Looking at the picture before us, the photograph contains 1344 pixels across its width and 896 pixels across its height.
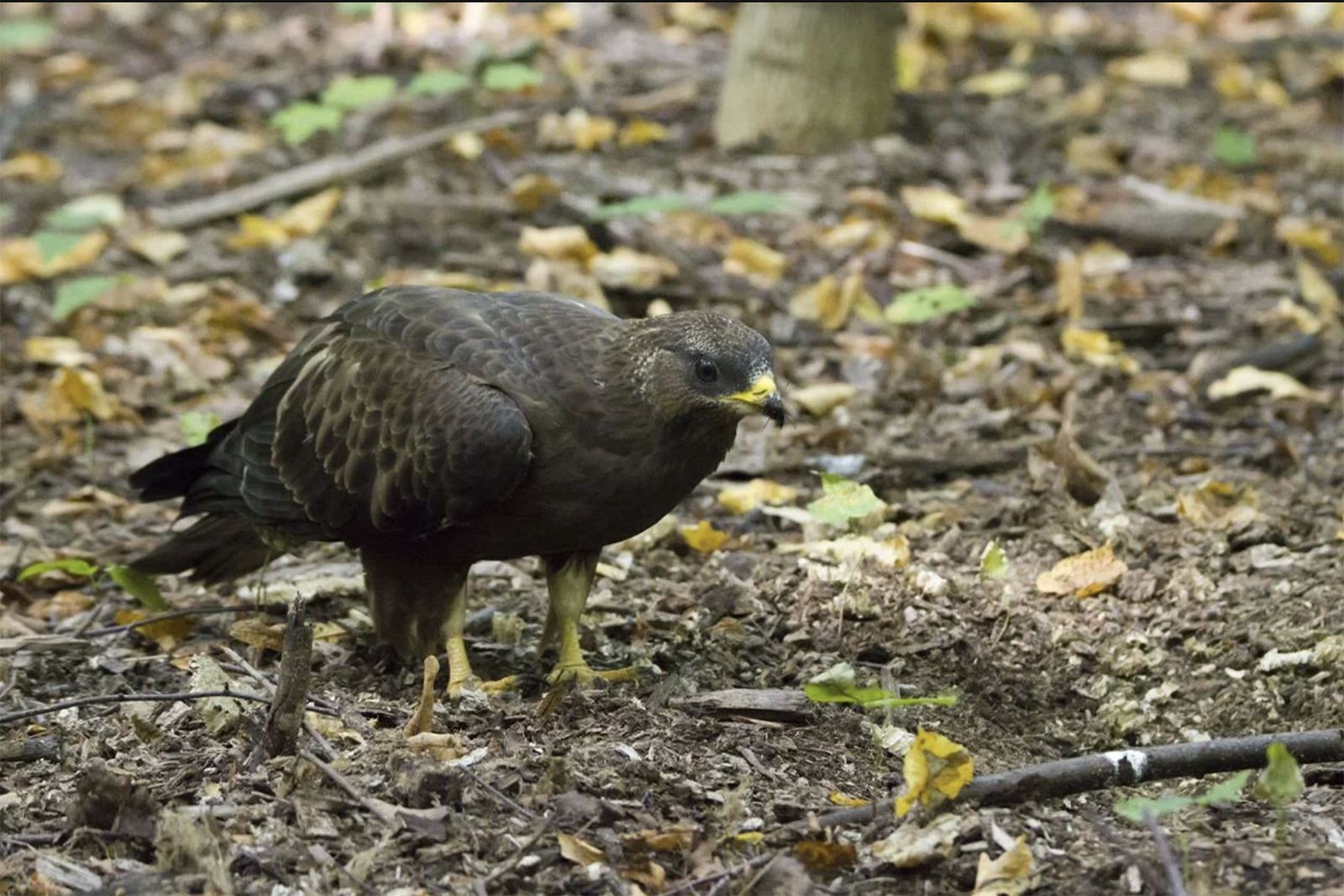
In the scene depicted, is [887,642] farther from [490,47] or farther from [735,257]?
[490,47]

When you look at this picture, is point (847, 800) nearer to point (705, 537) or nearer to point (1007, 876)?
point (1007, 876)

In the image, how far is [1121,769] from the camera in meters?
4.33

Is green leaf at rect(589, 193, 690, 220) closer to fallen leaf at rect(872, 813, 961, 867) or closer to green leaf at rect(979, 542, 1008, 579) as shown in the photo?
green leaf at rect(979, 542, 1008, 579)

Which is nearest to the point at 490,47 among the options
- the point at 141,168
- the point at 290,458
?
the point at 141,168

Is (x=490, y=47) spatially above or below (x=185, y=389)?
above

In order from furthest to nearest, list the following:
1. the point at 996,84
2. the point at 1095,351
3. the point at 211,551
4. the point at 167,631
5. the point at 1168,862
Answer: the point at 996,84 → the point at 1095,351 → the point at 211,551 → the point at 167,631 → the point at 1168,862

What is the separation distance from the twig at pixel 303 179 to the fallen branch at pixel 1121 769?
657cm

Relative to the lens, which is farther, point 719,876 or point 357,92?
point 357,92

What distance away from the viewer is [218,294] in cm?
899

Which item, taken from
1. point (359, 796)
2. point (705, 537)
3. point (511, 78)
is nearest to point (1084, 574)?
point (705, 537)

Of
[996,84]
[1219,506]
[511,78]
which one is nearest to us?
[1219,506]

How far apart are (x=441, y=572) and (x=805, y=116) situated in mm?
5281

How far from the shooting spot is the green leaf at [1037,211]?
9289mm

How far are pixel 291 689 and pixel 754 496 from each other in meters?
2.93
